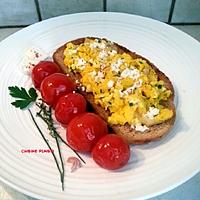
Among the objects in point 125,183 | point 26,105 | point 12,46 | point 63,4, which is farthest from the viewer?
point 63,4

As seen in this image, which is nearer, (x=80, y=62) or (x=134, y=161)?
(x=134, y=161)

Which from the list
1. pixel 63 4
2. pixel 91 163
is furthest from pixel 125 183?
pixel 63 4

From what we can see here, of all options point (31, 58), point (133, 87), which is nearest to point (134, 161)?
point (133, 87)

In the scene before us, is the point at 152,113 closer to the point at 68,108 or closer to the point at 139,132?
the point at 139,132

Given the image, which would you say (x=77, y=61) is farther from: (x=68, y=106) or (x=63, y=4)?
(x=63, y=4)

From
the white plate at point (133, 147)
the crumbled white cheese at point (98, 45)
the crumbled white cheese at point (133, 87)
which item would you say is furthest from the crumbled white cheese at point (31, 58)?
the crumbled white cheese at point (133, 87)

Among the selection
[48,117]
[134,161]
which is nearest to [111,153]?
[134,161]

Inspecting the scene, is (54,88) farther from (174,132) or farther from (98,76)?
(174,132)

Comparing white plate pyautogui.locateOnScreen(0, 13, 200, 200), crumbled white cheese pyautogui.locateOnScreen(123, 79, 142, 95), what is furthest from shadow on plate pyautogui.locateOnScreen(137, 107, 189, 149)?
crumbled white cheese pyautogui.locateOnScreen(123, 79, 142, 95)
